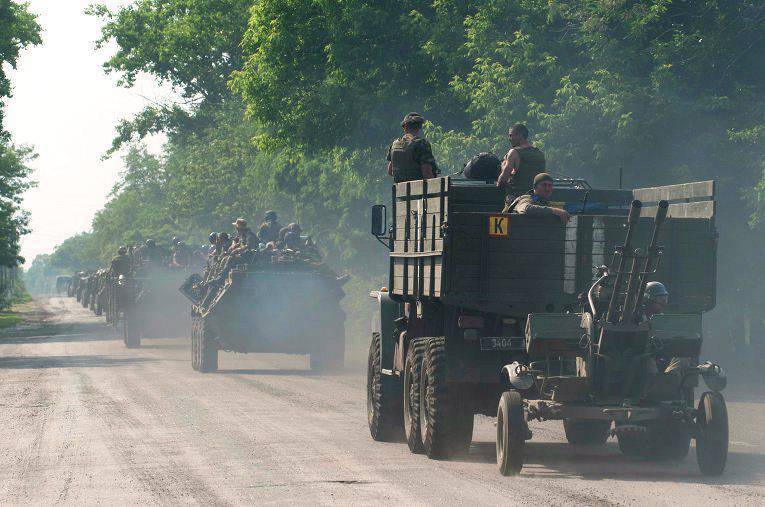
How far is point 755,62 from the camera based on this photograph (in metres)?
24.0

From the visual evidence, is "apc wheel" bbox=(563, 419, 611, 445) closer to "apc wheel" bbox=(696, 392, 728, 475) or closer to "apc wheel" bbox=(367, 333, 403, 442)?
"apc wheel" bbox=(367, 333, 403, 442)

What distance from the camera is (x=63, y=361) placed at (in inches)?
1089

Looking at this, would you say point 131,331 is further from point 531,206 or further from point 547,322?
point 547,322

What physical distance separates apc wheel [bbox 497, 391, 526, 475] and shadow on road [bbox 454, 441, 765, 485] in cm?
24

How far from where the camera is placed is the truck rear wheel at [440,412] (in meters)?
11.3

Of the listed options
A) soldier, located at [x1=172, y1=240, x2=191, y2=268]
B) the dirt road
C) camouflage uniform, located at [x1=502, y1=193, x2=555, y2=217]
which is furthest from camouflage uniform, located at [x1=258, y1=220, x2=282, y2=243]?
camouflage uniform, located at [x1=502, y1=193, x2=555, y2=217]

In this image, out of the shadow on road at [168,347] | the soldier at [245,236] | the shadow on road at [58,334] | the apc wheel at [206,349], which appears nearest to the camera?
the apc wheel at [206,349]

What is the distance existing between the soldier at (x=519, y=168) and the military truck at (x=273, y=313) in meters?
A: 11.6

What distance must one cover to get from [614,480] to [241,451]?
11.5ft

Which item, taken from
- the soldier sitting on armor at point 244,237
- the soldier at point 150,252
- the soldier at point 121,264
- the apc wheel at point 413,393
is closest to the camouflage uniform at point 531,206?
the apc wheel at point 413,393

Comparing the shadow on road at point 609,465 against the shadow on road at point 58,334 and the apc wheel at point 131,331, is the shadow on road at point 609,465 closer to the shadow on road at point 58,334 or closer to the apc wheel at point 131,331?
the apc wheel at point 131,331

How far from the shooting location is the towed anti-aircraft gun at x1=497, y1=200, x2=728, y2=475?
34.3 feet

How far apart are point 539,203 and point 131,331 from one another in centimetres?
2280

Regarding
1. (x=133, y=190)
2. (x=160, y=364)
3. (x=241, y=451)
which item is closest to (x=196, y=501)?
(x=241, y=451)
